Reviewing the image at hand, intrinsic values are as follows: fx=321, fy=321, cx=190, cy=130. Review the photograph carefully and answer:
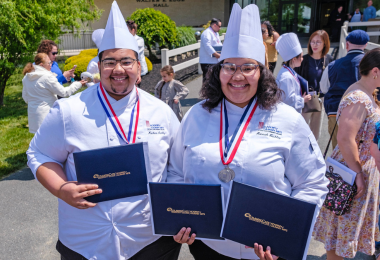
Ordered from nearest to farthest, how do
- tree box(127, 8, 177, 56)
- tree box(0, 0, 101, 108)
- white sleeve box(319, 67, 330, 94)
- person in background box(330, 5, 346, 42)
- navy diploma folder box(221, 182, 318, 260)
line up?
1. navy diploma folder box(221, 182, 318, 260)
2. white sleeve box(319, 67, 330, 94)
3. tree box(0, 0, 101, 108)
4. tree box(127, 8, 177, 56)
5. person in background box(330, 5, 346, 42)

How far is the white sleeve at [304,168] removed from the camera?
1977 millimetres

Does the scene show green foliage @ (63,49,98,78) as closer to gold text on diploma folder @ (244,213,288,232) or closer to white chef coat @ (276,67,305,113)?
white chef coat @ (276,67,305,113)

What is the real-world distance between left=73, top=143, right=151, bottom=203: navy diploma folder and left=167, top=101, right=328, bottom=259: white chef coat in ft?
1.02

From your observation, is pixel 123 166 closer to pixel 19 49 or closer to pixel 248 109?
pixel 248 109

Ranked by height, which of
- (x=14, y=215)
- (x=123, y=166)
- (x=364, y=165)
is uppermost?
(x=123, y=166)

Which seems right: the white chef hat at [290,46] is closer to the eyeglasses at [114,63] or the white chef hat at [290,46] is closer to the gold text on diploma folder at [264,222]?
the eyeglasses at [114,63]

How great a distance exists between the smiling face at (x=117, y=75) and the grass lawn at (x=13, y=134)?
15.1ft

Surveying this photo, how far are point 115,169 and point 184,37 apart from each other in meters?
15.8

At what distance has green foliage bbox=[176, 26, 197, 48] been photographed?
16314mm

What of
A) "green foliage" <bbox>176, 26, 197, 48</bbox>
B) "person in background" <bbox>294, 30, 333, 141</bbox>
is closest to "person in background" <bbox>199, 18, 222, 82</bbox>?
"person in background" <bbox>294, 30, 333, 141</bbox>

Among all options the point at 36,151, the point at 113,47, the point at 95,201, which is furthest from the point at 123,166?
the point at 113,47

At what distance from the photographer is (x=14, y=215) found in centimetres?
441

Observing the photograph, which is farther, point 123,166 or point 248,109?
point 248,109

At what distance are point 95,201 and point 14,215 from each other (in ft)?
10.4
